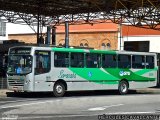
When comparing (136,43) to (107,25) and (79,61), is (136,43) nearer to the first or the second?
(107,25)

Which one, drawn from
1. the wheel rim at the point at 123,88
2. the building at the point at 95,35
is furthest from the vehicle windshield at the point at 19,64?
the building at the point at 95,35

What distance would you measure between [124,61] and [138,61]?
1.42 meters

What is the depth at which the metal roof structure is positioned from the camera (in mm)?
37781

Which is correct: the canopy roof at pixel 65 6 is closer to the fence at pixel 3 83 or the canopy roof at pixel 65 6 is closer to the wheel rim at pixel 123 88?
the wheel rim at pixel 123 88

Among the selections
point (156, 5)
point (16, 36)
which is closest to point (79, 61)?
point (156, 5)

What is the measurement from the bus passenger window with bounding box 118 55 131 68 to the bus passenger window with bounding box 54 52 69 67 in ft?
15.9

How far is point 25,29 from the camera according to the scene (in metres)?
77.9

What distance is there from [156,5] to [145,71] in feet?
17.4

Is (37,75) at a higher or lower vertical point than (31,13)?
lower

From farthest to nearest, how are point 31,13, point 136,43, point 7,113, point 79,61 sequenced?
point 136,43, point 31,13, point 79,61, point 7,113

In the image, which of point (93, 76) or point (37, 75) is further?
point (93, 76)

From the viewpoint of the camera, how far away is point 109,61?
31531 millimetres

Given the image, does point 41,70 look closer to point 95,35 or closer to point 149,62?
point 149,62

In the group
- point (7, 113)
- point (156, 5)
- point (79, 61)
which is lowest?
point (7, 113)
